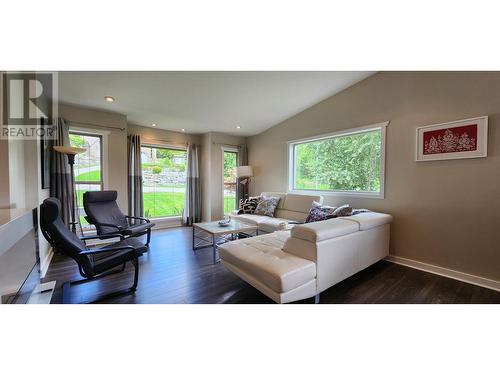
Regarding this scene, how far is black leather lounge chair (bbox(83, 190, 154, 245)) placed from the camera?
117 inches

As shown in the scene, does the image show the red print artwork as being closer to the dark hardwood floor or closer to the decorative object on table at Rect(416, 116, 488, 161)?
the decorative object on table at Rect(416, 116, 488, 161)

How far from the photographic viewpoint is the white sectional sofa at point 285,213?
361 cm

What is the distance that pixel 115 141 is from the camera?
12.8 ft

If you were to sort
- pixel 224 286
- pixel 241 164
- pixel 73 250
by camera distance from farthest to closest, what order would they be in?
1. pixel 241 164
2. pixel 224 286
3. pixel 73 250

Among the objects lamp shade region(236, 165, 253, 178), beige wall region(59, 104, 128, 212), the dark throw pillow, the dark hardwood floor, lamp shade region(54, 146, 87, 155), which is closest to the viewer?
the dark hardwood floor

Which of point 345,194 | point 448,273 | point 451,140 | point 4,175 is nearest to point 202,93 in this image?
point 4,175

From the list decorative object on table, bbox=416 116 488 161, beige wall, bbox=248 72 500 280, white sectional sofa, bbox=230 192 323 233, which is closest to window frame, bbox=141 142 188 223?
white sectional sofa, bbox=230 192 323 233

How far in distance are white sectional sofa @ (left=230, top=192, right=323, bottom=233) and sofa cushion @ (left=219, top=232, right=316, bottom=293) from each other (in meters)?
1.33

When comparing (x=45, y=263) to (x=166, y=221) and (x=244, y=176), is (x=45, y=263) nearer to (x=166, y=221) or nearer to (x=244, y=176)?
(x=166, y=221)

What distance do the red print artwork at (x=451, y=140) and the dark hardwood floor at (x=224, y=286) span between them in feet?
5.07

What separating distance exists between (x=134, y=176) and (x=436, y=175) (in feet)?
17.1

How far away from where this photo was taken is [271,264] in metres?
1.70
